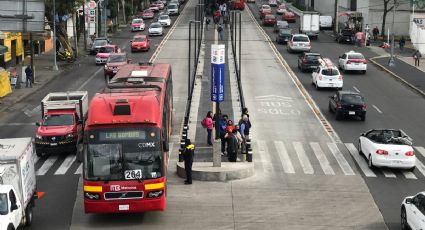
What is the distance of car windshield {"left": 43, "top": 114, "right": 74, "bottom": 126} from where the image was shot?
108 feet

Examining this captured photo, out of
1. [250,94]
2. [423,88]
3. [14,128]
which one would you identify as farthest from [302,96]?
[14,128]

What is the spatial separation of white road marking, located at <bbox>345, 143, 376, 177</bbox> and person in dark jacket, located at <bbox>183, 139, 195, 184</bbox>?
7175 mm

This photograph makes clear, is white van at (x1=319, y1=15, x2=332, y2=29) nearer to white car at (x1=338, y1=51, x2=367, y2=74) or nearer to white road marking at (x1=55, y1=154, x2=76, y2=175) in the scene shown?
white car at (x1=338, y1=51, x2=367, y2=74)

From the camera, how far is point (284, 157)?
31906 mm

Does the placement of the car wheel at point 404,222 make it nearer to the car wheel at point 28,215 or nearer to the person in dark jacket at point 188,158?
the person in dark jacket at point 188,158

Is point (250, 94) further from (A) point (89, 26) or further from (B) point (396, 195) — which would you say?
(A) point (89, 26)

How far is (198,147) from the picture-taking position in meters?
33.0

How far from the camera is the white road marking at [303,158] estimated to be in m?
29.8

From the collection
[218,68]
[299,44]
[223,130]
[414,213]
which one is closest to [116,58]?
[299,44]

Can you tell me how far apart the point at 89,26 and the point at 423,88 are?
150 feet

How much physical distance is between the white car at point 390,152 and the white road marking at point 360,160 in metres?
0.29

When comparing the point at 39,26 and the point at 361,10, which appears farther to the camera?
the point at 361,10

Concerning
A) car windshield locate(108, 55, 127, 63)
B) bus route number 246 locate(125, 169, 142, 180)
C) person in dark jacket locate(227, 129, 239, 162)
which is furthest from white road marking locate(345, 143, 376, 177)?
car windshield locate(108, 55, 127, 63)

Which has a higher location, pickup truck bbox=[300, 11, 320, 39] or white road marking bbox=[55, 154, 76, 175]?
pickup truck bbox=[300, 11, 320, 39]
